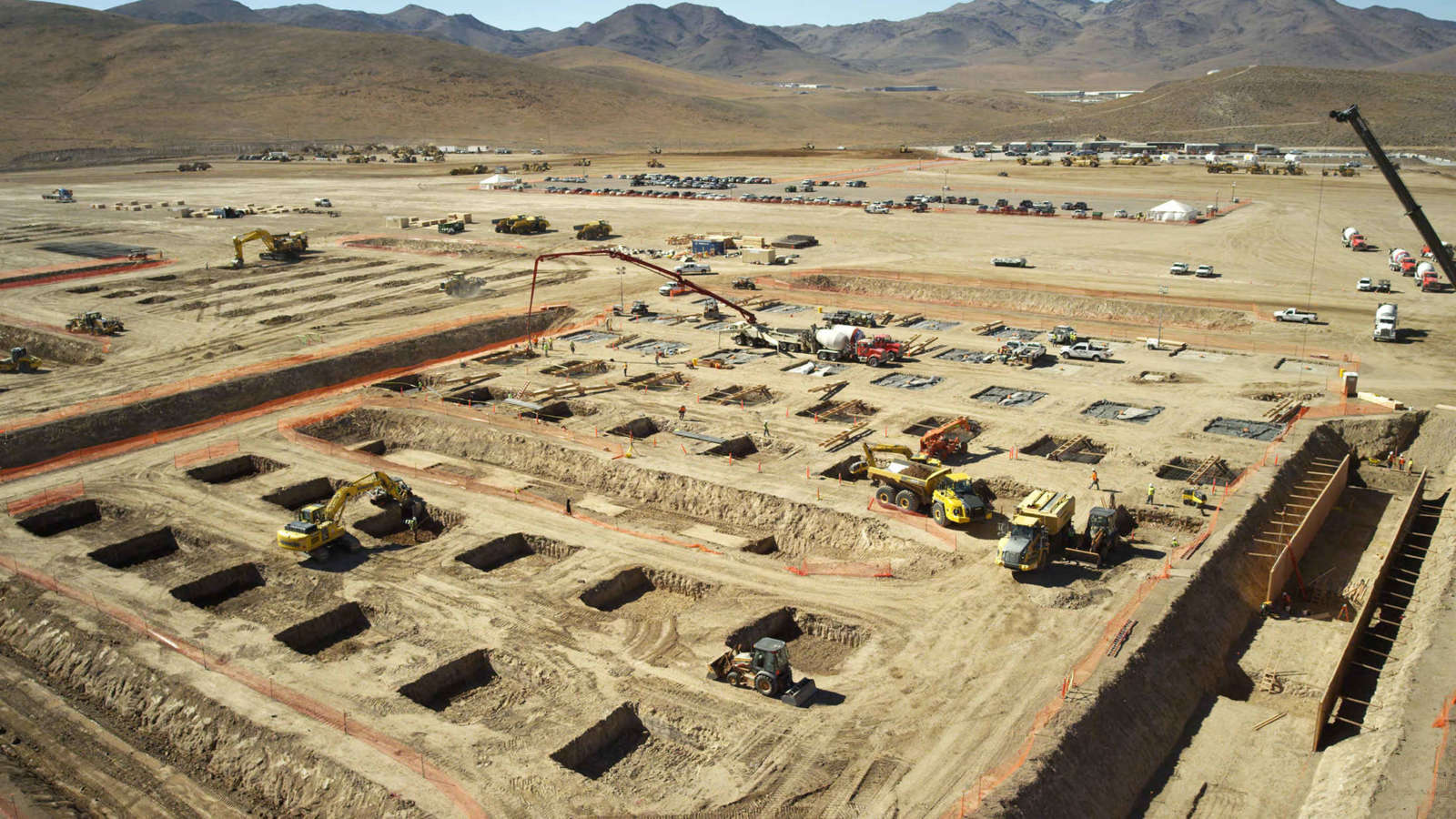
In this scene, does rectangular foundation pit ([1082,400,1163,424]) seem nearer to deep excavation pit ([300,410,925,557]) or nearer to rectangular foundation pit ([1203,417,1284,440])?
rectangular foundation pit ([1203,417,1284,440])

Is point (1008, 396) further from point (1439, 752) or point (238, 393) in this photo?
point (238, 393)

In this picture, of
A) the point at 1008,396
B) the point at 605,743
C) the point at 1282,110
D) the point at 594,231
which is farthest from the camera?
the point at 1282,110

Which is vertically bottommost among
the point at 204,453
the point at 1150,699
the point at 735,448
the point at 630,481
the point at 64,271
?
the point at 1150,699

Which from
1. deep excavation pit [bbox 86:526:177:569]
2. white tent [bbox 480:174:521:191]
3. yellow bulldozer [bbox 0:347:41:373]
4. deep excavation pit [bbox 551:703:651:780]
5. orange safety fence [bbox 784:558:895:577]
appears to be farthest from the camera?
white tent [bbox 480:174:521:191]

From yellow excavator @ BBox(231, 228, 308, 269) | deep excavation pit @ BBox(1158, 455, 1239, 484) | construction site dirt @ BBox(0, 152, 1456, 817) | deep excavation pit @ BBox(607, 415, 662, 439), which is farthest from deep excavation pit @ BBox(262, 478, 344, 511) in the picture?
yellow excavator @ BBox(231, 228, 308, 269)

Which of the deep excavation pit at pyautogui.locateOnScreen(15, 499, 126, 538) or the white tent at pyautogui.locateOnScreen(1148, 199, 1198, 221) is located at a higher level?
the white tent at pyautogui.locateOnScreen(1148, 199, 1198, 221)

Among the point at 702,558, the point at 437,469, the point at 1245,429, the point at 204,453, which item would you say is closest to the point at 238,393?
the point at 204,453
